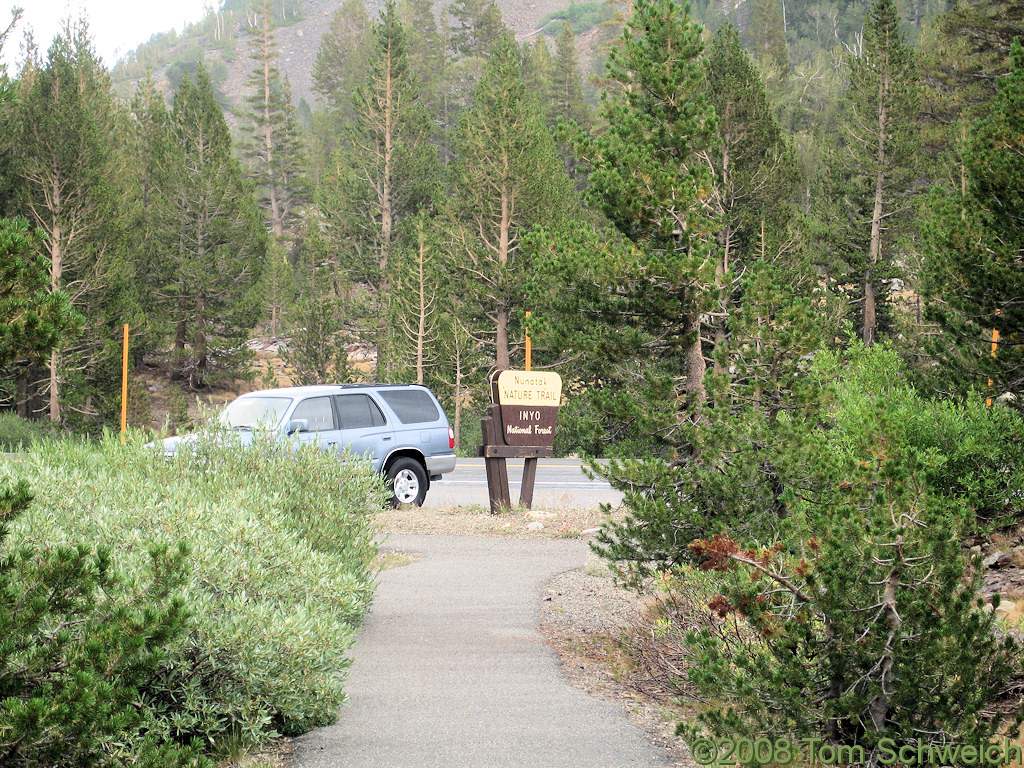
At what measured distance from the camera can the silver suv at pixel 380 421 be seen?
13312mm

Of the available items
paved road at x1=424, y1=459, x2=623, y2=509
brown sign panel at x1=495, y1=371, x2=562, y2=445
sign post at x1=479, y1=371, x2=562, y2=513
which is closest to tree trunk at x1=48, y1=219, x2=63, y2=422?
paved road at x1=424, y1=459, x2=623, y2=509

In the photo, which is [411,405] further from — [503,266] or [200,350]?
[200,350]

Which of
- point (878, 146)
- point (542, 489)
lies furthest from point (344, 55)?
point (542, 489)

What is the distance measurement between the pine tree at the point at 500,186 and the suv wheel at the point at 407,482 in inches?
706

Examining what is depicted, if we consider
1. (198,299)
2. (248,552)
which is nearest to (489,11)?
(198,299)

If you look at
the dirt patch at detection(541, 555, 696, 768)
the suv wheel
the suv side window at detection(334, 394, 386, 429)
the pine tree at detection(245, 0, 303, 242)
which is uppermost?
the pine tree at detection(245, 0, 303, 242)

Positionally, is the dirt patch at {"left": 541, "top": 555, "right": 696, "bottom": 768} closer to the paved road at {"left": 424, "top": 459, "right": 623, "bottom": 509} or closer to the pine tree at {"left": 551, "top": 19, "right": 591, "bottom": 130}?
the paved road at {"left": 424, "top": 459, "right": 623, "bottom": 509}

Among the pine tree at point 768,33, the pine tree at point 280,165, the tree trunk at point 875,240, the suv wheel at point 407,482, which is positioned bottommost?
the suv wheel at point 407,482

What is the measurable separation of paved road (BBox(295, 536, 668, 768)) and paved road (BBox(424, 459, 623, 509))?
18.9 feet

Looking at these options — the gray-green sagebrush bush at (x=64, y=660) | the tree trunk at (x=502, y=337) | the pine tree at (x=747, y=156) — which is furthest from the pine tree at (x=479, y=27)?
the gray-green sagebrush bush at (x=64, y=660)

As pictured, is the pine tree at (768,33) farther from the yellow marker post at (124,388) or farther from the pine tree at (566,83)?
the yellow marker post at (124,388)

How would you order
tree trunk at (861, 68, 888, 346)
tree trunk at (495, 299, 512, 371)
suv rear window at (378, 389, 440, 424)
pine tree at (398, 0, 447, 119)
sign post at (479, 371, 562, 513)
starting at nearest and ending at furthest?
sign post at (479, 371, 562, 513) → suv rear window at (378, 389, 440, 424) → tree trunk at (495, 299, 512, 371) → tree trunk at (861, 68, 888, 346) → pine tree at (398, 0, 447, 119)

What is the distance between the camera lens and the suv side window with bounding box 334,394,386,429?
13703mm

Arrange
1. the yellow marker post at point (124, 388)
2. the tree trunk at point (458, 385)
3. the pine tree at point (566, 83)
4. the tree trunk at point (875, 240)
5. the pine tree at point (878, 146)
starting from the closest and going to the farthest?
the yellow marker post at point (124, 388) < the tree trunk at point (458, 385) < the pine tree at point (878, 146) < the tree trunk at point (875, 240) < the pine tree at point (566, 83)
